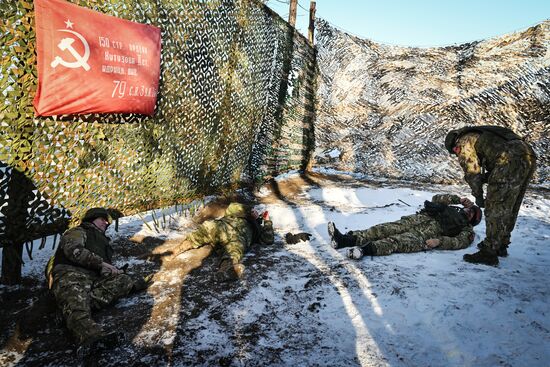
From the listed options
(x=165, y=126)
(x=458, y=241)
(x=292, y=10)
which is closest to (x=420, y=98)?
(x=292, y=10)

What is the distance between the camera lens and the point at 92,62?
123 inches

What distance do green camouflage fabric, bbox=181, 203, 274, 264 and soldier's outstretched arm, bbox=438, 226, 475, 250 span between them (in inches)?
90.4

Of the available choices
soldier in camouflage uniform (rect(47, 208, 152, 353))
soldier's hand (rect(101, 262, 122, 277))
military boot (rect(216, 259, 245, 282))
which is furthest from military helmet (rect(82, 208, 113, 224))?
military boot (rect(216, 259, 245, 282))

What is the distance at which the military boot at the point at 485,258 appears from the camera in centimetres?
349

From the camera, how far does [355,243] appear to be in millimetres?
4164

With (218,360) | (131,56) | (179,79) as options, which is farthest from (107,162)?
(218,360)

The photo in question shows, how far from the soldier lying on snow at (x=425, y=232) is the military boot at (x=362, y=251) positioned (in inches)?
1.1

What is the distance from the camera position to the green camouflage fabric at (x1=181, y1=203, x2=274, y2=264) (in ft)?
12.0

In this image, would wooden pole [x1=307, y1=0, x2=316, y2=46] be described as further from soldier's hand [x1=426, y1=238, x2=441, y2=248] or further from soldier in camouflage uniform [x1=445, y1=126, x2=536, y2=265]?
soldier's hand [x1=426, y1=238, x2=441, y2=248]

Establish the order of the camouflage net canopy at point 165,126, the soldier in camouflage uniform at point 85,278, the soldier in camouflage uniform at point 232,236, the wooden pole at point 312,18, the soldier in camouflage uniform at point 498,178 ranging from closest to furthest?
the soldier in camouflage uniform at point 85,278, the camouflage net canopy at point 165,126, the soldier in camouflage uniform at point 232,236, the soldier in camouflage uniform at point 498,178, the wooden pole at point 312,18

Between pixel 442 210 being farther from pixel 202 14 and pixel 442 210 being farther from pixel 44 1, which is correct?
pixel 44 1

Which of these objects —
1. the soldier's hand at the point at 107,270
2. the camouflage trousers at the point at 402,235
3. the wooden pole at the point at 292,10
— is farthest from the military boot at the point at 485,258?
the wooden pole at the point at 292,10

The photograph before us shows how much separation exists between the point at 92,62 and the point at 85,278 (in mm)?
2005

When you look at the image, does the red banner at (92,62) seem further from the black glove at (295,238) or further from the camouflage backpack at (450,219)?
the camouflage backpack at (450,219)
